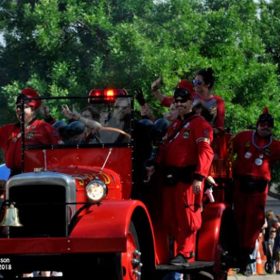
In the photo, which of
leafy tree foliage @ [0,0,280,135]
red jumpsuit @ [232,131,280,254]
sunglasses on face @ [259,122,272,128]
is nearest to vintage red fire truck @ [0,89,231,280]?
red jumpsuit @ [232,131,280,254]

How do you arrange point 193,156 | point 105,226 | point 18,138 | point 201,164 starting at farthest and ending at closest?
point 18,138
point 193,156
point 201,164
point 105,226

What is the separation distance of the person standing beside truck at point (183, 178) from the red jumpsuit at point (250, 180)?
187 cm

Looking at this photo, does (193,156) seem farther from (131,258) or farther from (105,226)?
(105,226)

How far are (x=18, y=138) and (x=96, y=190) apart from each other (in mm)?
1965

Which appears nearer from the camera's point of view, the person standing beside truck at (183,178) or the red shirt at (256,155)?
the person standing beside truck at (183,178)

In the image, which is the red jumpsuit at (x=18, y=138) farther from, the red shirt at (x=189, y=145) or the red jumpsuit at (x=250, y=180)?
the red jumpsuit at (x=250, y=180)

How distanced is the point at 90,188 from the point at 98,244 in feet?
2.21

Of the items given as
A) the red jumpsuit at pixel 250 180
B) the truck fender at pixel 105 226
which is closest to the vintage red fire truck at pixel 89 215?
the truck fender at pixel 105 226

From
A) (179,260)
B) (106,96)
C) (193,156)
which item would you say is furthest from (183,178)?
(106,96)

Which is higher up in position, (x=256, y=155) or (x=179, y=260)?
(x=256, y=155)

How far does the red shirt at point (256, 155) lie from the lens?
1264cm

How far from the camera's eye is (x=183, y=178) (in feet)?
35.3

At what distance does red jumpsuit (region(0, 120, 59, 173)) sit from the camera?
442 inches

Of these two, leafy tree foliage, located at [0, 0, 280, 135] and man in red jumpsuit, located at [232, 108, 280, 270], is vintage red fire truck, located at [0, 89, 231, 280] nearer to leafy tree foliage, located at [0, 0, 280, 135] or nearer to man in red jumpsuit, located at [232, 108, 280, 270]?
man in red jumpsuit, located at [232, 108, 280, 270]
